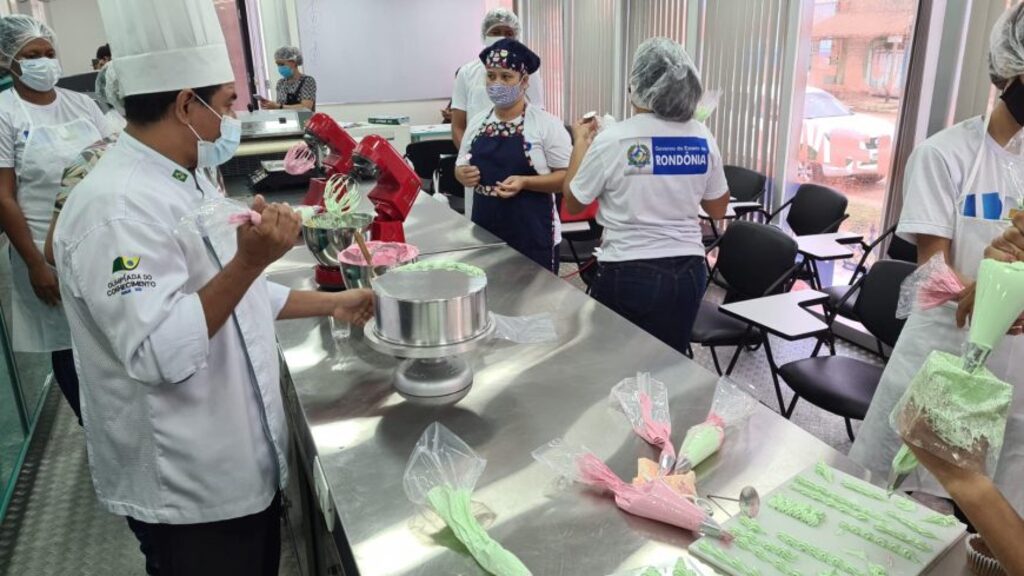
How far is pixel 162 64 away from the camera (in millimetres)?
1171

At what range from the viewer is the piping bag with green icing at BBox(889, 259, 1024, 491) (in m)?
0.86

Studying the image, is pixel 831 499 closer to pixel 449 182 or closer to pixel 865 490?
pixel 865 490

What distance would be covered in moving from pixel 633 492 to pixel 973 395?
0.49 metres

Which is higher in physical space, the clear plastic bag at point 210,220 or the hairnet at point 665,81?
the hairnet at point 665,81

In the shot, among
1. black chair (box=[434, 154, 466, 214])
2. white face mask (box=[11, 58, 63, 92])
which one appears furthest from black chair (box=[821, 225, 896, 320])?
white face mask (box=[11, 58, 63, 92])

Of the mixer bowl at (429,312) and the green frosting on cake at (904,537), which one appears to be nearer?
the green frosting on cake at (904,537)

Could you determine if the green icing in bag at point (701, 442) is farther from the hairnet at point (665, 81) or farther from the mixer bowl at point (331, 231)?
the hairnet at point (665, 81)

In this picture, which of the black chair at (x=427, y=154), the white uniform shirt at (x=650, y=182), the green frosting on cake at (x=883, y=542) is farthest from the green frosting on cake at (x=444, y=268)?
the black chair at (x=427, y=154)

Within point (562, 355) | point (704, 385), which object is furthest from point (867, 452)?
point (562, 355)

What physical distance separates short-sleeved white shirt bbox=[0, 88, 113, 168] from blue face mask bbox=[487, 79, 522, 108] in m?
1.61

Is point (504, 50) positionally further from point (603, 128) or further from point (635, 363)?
point (635, 363)

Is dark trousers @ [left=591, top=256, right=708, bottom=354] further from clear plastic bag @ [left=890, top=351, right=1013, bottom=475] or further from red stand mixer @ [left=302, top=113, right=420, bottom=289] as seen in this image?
clear plastic bag @ [left=890, top=351, right=1013, bottom=475]

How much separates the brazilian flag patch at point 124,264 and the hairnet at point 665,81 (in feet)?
5.44

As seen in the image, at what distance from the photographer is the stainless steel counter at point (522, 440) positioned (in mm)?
991
